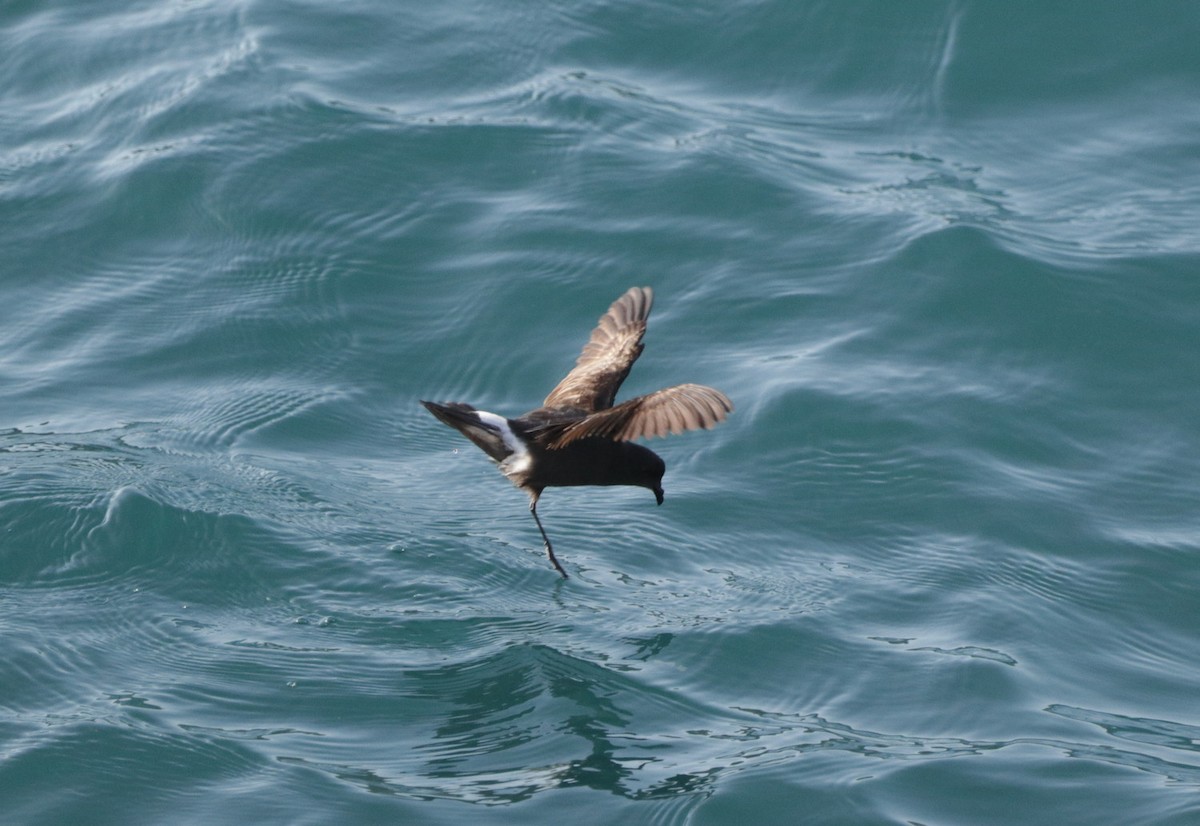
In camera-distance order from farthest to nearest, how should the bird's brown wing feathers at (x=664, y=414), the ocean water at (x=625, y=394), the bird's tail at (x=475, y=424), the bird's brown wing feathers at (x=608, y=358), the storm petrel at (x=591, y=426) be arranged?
the bird's brown wing feathers at (x=608, y=358) → the bird's tail at (x=475, y=424) → the ocean water at (x=625, y=394) → the storm petrel at (x=591, y=426) → the bird's brown wing feathers at (x=664, y=414)

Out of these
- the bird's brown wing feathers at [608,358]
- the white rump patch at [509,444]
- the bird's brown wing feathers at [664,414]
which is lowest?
the white rump patch at [509,444]

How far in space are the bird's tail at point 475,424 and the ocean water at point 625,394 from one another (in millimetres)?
814

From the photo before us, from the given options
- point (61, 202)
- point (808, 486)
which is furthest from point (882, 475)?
point (61, 202)

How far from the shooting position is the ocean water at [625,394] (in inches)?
245

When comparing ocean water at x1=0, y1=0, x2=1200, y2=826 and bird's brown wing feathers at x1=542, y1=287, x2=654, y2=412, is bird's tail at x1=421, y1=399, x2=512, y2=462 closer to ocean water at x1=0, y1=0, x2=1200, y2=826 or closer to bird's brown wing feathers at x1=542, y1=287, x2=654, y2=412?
bird's brown wing feathers at x1=542, y1=287, x2=654, y2=412

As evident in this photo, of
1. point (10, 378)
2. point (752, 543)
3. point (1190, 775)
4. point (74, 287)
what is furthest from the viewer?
point (74, 287)

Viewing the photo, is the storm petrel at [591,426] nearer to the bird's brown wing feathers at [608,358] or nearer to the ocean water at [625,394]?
the bird's brown wing feathers at [608,358]

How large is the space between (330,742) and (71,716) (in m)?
1.11

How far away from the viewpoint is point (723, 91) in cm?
1122

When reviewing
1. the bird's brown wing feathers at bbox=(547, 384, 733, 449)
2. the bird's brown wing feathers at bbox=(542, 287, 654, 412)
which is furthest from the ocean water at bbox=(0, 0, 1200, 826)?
the bird's brown wing feathers at bbox=(547, 384, 733, 449)

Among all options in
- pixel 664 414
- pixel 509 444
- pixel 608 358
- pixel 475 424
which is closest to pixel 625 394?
pixel 608 358

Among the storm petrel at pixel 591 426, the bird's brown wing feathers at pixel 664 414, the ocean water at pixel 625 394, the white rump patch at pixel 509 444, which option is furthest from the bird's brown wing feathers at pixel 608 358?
the bird's brown wing feathers at pixel 664 414

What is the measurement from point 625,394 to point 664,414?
2907 millimetres

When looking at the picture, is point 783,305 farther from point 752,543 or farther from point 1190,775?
point 1190,775
